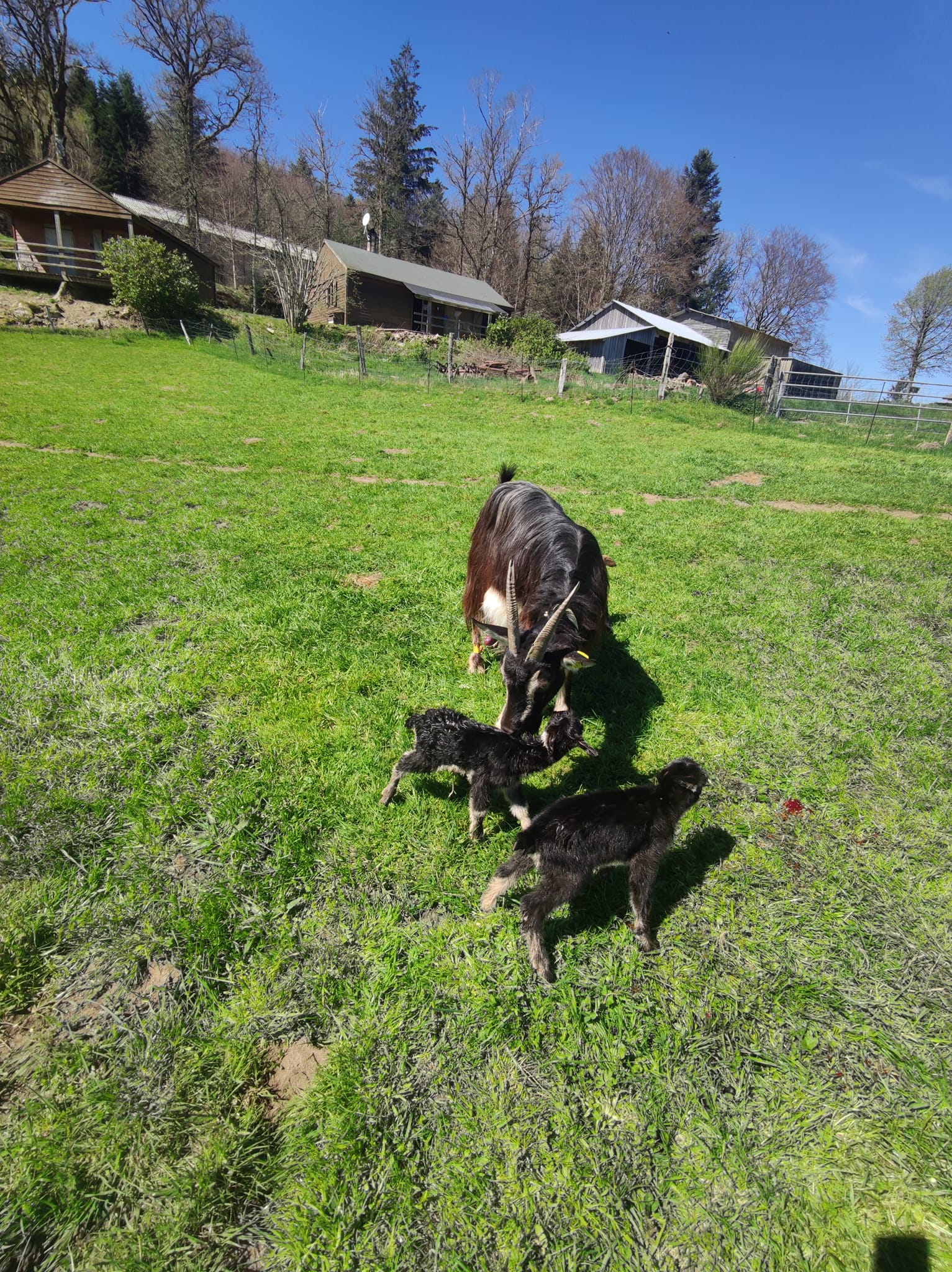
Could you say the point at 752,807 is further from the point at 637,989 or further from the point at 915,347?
the point at 915,347

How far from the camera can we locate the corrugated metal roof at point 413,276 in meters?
35.3

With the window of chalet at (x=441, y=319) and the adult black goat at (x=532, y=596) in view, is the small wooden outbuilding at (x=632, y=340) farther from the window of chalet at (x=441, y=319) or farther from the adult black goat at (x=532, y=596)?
the adult black goat at (x=532, y=596)

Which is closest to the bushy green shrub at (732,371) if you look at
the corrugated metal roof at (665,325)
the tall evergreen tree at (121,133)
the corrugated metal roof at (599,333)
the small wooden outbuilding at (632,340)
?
the small wooden outbuilding at (632,340)

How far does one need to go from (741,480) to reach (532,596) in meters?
11.3

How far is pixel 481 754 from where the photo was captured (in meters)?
3.23

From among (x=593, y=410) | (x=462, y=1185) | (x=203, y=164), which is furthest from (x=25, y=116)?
(x=462, y=1185)

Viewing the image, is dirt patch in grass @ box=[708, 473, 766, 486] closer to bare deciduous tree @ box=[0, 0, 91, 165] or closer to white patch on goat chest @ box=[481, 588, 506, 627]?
white patch on goat chest @ box=[481, 588, 506, 627]

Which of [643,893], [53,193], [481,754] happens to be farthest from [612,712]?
[53,193]

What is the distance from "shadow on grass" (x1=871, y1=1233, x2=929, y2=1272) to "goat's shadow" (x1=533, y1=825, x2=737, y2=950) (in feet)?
4.11

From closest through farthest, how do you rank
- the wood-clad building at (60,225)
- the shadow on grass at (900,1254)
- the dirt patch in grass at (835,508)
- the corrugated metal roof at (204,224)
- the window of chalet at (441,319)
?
the shadow on grass at (900,1254) → the dirt patch in grass at (835,508) → the wood-clad building at (60,225) → the window of chalet at (441,319) → the corrugated metal roof at (204,224)

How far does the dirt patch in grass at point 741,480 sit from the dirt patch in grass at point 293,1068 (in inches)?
522

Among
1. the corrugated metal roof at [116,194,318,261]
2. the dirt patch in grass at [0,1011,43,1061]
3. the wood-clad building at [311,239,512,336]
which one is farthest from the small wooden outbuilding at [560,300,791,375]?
the dirt patch in grass at [0,1011,43,1061]

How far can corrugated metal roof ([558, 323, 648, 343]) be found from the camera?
3634 centimetres

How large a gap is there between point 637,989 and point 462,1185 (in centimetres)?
110
